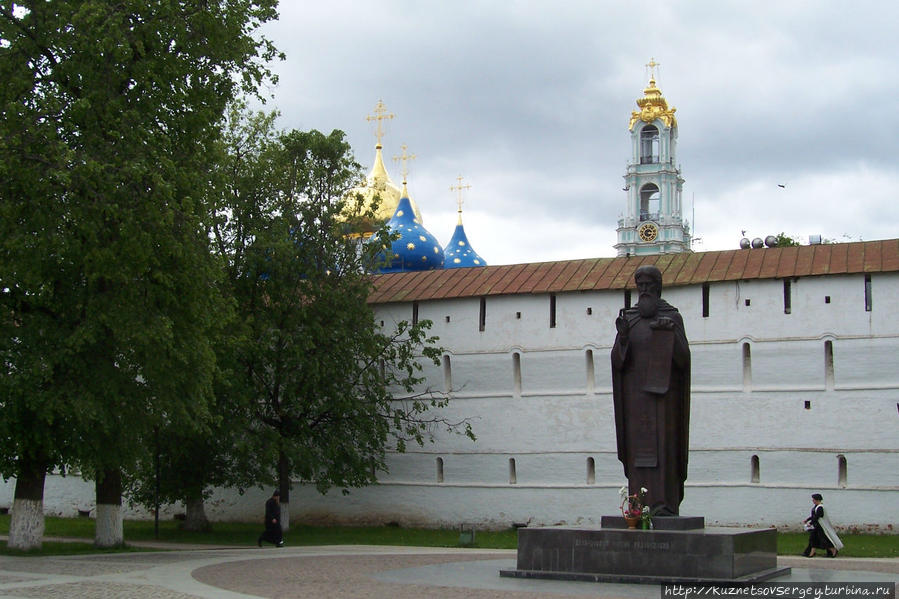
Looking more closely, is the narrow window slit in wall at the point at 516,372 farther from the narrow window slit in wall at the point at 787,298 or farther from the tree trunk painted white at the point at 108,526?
the tree trunk painted white at the point at 108,526

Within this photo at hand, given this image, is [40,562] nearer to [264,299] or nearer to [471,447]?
[264,299]

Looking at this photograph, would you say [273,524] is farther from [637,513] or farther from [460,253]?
[460,253]

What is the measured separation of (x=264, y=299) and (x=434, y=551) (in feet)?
27.7

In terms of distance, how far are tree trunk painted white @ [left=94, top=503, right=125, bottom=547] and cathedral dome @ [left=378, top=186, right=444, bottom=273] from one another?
17.0 meters

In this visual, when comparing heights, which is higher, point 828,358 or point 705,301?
point 705,301

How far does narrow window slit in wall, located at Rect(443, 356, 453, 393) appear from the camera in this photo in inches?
1110

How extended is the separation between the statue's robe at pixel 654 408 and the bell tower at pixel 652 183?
5314 cm

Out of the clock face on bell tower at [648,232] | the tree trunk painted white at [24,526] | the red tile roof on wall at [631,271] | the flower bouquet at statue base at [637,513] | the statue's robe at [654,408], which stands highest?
the clock face on bell tower at [648,232]

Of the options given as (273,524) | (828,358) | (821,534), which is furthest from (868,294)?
(273,524)

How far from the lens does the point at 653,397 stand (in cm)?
1325

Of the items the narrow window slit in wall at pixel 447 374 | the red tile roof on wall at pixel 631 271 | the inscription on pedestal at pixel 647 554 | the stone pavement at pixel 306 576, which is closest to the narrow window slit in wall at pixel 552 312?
the red tile roof on wall at pixel 631 271

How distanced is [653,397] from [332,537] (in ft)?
41.9

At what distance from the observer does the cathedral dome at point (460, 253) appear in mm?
44594

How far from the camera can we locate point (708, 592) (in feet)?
36.4
